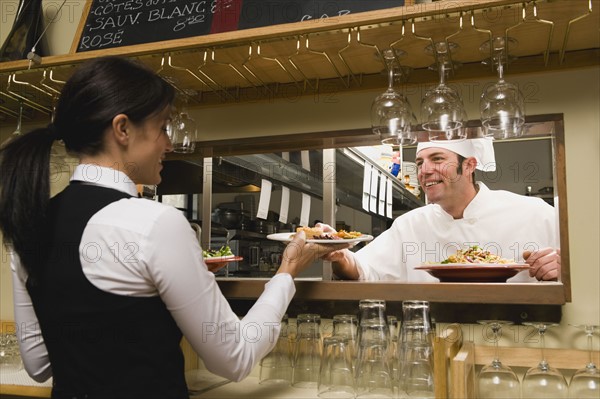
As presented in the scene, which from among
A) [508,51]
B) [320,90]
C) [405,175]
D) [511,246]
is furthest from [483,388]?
[405,175]

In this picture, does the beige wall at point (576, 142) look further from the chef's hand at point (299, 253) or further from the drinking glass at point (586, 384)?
the chef's hand at point (299, 253)

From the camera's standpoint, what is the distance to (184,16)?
180 cm

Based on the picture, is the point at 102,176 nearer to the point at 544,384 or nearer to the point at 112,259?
the point at 112,259

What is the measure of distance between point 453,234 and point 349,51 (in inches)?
40.2

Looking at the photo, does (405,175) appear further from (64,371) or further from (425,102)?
(64,371)

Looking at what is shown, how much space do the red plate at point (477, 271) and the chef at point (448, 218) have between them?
1.53 feet

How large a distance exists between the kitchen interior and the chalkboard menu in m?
0.14

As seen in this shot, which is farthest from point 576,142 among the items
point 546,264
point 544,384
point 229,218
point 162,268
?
point 229,218

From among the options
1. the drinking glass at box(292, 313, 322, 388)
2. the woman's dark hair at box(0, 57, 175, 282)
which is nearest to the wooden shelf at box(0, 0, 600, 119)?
the woman's dark hair at box(0, 57, 175, 282)

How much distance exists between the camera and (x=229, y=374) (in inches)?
43.7

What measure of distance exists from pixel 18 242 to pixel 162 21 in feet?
3.38

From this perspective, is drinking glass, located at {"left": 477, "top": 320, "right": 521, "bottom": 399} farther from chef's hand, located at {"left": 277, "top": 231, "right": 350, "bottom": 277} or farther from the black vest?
the black vest

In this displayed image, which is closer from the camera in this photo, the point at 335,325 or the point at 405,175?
→ the point at 335,325

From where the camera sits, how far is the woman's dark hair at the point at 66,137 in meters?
1.07
